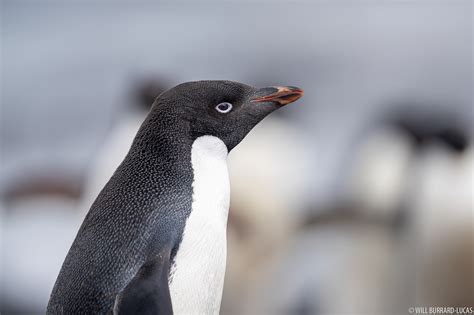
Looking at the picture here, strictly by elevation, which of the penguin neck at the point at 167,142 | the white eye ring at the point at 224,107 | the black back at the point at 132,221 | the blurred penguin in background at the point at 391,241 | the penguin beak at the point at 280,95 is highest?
the penguin beak at the point at 280,95

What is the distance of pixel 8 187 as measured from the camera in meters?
3.39

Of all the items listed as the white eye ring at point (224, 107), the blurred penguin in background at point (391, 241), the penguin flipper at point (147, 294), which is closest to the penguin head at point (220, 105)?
the white eye ring at point (224, 107)

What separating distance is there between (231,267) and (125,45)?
3.14m

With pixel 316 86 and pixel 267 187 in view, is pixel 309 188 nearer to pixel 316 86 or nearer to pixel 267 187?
pixel 267 187

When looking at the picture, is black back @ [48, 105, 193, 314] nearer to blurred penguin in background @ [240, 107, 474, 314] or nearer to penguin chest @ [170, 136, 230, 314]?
penguin chest @ [170, 136, 230, 314]

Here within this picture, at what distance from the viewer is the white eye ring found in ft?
3.09

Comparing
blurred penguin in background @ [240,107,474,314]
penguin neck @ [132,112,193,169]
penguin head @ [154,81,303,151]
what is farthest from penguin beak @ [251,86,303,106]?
blurred penguin in background @ [240,107,474,314]

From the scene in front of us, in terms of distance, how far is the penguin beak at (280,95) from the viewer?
3.18 feet

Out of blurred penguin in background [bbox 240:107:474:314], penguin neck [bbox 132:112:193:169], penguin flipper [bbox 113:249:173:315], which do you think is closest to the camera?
penguin flipper [bbox 113:249:173:315]

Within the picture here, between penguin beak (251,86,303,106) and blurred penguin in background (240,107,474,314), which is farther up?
penguin beak (251,86,303,106)

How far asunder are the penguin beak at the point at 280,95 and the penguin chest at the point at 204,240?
8cm

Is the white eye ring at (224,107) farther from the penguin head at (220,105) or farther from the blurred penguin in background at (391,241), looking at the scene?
the blurred penguin in background at (391,241)

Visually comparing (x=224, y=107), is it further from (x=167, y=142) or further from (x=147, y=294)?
(x=147, y=294)

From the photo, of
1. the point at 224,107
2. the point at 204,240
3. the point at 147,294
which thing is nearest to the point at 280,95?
the point at 224,107
